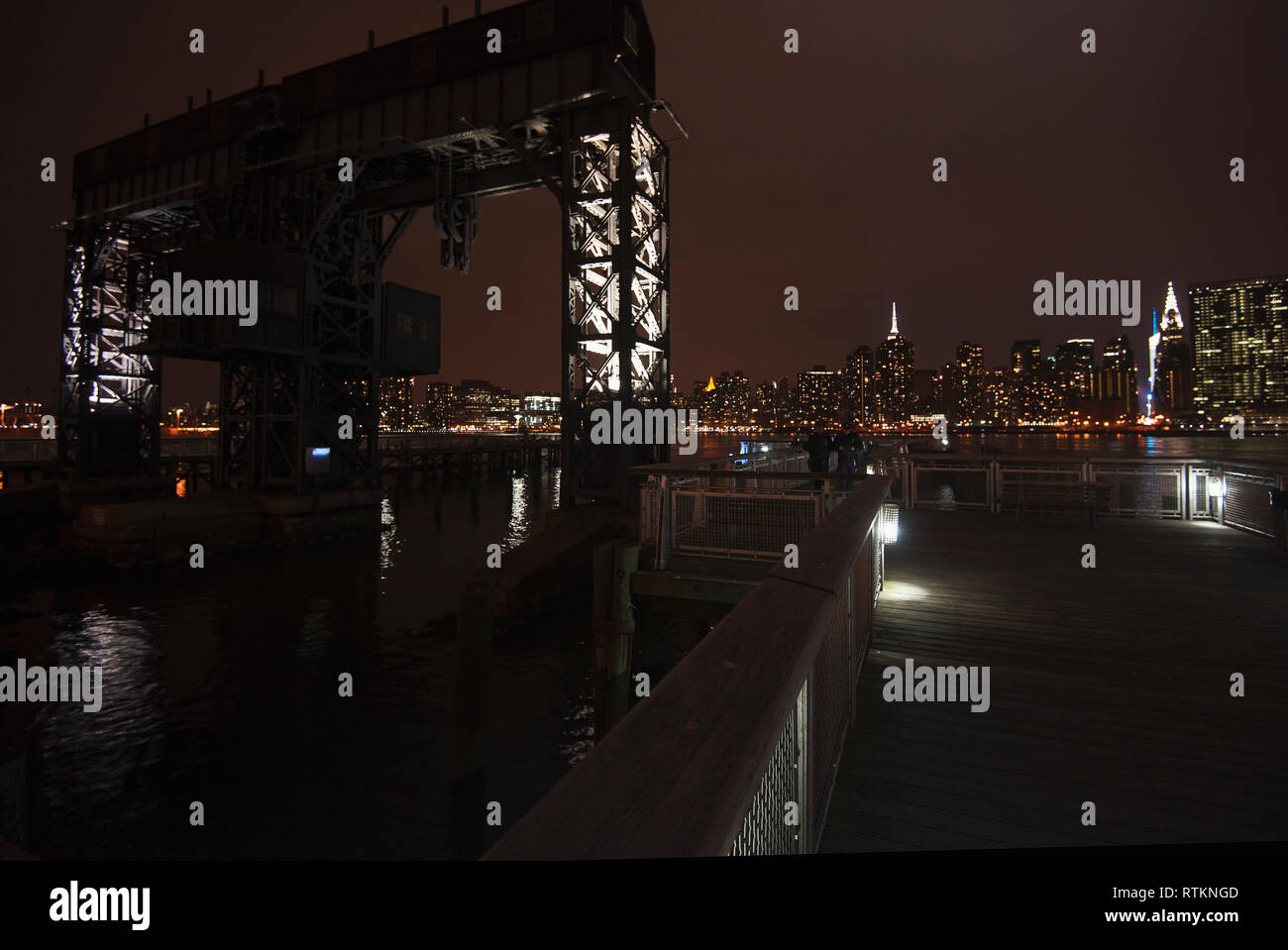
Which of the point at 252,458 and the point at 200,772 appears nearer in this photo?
the point at 200,772

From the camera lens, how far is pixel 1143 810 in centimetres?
342

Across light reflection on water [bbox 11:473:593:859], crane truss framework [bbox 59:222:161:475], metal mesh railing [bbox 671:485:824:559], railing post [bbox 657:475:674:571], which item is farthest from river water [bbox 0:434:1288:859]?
crane truss framework [bbox 59:222:161:475]

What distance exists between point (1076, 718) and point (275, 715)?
12.1 metres

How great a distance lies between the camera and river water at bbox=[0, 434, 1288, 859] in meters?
8.41

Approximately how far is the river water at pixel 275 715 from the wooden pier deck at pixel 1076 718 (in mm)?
6115

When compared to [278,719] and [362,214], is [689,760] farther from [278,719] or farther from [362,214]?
[362,214]

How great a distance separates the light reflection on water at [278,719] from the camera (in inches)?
332

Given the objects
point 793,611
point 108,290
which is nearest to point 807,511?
point 793,611

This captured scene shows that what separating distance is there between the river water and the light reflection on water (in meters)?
0.04

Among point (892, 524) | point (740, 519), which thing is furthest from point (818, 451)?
point (740, 519)

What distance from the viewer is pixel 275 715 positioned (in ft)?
37.8

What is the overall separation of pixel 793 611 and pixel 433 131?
26.2 m

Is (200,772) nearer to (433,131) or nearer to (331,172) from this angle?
(433,131)
